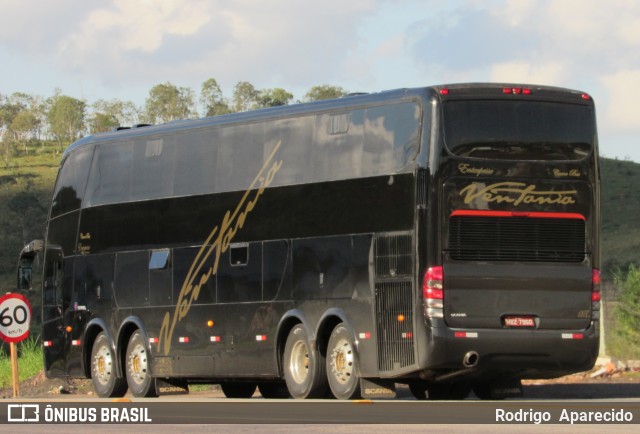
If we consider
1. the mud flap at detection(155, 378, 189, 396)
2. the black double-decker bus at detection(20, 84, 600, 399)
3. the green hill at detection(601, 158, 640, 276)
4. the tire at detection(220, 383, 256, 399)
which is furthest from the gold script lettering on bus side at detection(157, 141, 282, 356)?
the green hill at detection(601, 158, 640, 276)

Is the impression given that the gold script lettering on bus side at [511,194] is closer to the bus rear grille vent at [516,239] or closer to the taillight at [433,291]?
the bus rear grille vent at [516,239]

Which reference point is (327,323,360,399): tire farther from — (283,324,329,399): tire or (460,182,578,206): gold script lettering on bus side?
(460,182,578,206): gold script lettering on bus side

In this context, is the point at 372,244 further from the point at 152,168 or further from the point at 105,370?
the point at 105,370

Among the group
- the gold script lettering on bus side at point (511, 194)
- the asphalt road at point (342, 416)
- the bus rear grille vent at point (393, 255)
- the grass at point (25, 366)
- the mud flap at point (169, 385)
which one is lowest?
the asphalt road at point (342, 416)

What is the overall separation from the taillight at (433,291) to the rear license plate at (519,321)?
101 centimetres

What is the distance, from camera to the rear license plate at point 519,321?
2045cm

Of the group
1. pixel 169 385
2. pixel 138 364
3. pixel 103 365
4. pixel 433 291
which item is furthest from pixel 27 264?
pixel 433 291

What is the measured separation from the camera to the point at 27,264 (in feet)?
95.3

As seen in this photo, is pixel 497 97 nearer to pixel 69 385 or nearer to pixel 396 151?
pixel 396 151

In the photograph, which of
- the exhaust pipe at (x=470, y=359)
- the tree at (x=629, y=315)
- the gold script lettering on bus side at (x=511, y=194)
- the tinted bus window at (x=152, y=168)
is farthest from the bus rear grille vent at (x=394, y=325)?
the tree at (x=629, y=315)

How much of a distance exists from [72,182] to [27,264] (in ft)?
6.69

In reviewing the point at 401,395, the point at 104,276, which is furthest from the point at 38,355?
the point at 401,395

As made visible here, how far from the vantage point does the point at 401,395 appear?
2486cm

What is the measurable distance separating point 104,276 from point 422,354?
8712mm
